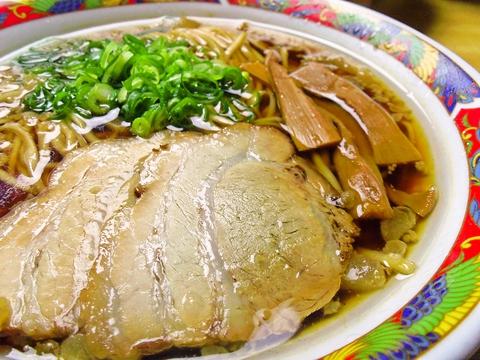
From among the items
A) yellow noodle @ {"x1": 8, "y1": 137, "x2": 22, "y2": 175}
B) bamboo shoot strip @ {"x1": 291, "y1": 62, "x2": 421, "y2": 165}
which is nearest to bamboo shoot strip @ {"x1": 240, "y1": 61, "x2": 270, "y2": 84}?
bamboo shoot strip @ {"x1": 291, "y1": 62, "x2": 421, "y2": 165}

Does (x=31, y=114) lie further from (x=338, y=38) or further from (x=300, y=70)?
(x=338, y=38)

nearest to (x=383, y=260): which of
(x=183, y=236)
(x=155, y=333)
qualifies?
(x=183, y=236)

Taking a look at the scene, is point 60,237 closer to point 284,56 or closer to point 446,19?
point 284,56

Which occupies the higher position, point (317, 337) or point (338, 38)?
point (338, 38)

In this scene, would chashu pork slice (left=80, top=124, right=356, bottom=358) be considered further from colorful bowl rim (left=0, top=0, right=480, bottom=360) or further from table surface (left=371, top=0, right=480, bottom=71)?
table surface (left=371, top=0, right=480, bottom=71)

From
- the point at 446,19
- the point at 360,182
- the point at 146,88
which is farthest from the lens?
the point at 446,19

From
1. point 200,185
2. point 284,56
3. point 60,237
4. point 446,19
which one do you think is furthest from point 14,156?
point 446,19
